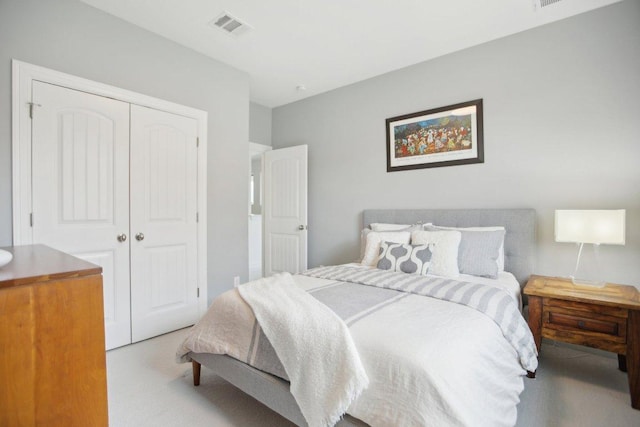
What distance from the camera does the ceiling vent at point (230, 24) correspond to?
2.55 m

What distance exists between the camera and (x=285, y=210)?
14.0 feet

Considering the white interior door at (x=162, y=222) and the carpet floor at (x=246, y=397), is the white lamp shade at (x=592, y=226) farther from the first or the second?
the white interior door at (x=162, y=222)

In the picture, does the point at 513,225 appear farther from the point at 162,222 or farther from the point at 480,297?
the point at 162,222

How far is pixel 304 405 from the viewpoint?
132 cm

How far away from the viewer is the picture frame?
9.70ft

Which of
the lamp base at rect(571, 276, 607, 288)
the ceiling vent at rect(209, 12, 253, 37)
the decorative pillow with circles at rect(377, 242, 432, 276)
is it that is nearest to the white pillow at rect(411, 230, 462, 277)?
the decorative pillow with circles at rect(377, 242, 432, 276)

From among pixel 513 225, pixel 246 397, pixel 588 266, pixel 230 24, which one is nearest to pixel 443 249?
pixel 513 225

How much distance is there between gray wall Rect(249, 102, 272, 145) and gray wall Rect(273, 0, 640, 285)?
4.63 ft

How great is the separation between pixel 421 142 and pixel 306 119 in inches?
66.4

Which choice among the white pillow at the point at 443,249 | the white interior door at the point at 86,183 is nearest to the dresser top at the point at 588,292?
the white pillow at the point at 443,249

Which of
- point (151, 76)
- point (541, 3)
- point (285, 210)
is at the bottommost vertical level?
point (285, 210)

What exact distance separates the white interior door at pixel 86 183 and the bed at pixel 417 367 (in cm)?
106

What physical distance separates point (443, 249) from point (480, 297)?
2.53ft

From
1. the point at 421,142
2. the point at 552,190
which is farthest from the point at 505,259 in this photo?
the point at 421,142
